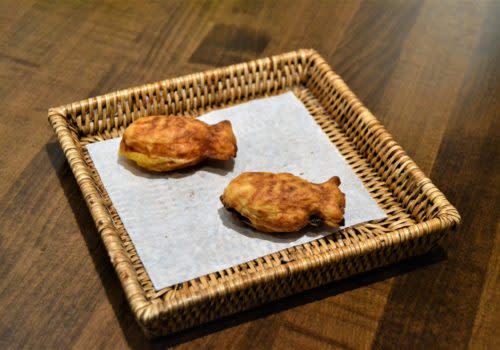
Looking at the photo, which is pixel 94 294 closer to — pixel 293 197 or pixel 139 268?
pixel 139 268

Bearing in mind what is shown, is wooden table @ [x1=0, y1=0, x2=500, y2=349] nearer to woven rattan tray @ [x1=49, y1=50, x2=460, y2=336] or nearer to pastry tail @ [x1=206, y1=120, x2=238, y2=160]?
woven rattan tray @ [x1=49, y1=50, x2=460, y2=336]

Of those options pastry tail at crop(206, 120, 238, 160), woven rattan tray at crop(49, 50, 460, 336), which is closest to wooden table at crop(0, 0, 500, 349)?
woven rattan tray at crop(49, 50, 460, 336)

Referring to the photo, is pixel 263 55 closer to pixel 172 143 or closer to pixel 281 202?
pixel 172 143

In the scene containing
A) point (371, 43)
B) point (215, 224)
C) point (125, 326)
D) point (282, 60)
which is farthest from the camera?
point (371, 43)

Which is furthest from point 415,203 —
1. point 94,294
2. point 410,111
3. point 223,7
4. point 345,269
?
point 223,7

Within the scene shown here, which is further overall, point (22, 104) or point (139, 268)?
point (22, 104)

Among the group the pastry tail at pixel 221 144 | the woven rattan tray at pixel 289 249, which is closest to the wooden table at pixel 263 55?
the woven rattan tray at pixel 289 249

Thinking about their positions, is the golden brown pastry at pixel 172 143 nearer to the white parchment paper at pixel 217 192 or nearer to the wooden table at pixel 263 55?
the white parchment paper at pixel 217 192
